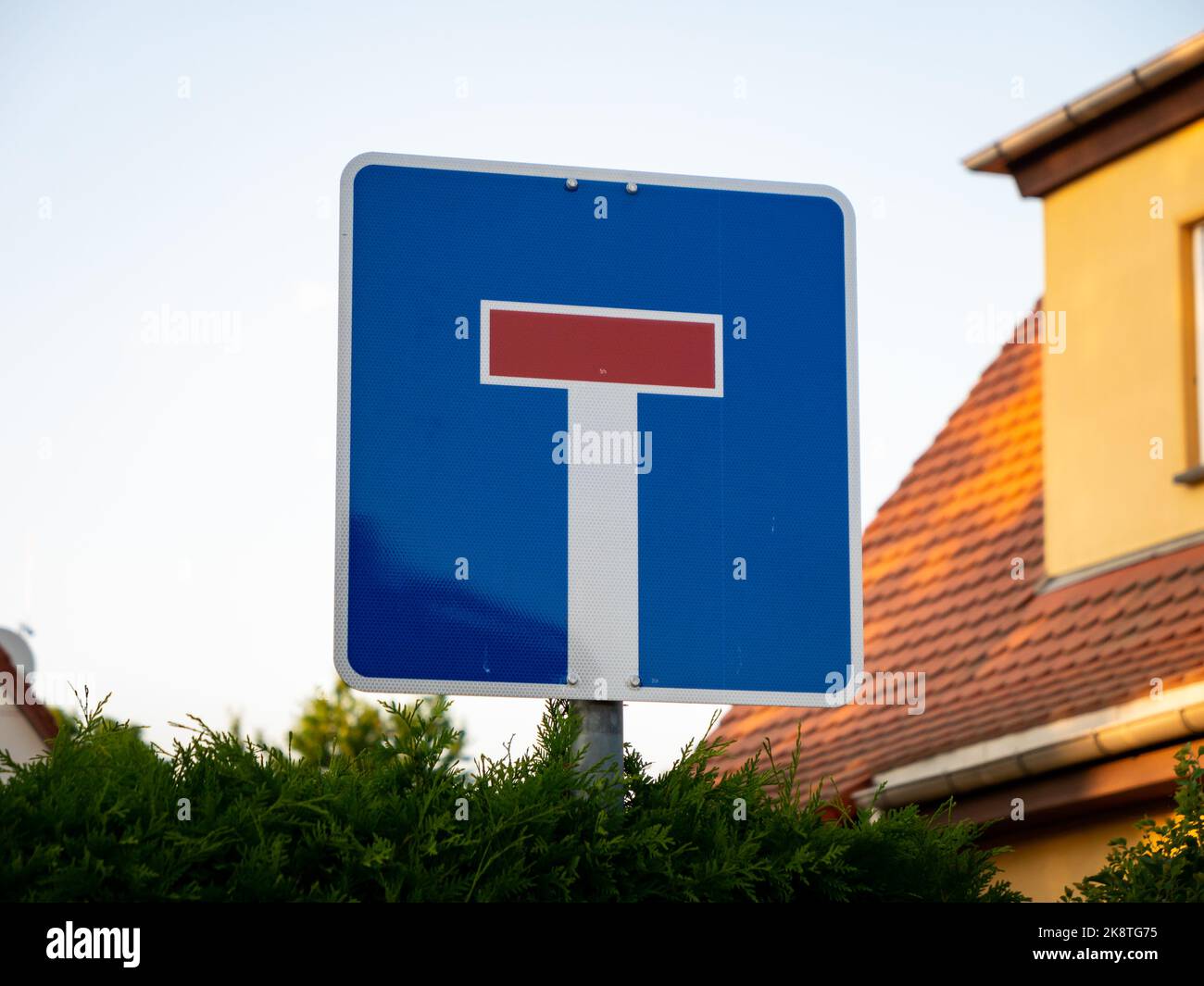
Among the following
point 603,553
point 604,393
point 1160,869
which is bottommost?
point 1160,869

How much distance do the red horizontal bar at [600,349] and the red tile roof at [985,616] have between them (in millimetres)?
5823

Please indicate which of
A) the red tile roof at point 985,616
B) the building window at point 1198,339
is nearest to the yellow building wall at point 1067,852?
the red tile roof at point 985,616

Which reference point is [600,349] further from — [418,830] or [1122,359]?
[1122,359]

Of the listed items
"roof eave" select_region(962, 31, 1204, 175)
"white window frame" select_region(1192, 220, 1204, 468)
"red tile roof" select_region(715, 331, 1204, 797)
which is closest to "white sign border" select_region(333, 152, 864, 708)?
"red tile roof" select_region(715, 331, 1204, 797)

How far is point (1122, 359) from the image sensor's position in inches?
460

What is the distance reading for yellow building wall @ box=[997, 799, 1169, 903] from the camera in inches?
373

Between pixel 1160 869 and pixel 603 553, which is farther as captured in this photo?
pixel 1160 869

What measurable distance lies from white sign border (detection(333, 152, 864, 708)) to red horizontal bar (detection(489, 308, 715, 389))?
→ 32 centimetres

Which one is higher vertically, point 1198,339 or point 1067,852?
point 1198,339

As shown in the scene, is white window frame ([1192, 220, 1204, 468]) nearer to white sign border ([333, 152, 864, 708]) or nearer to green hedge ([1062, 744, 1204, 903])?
green hedge ([1062, 744, 1204, 903])

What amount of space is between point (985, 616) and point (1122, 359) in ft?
6.18

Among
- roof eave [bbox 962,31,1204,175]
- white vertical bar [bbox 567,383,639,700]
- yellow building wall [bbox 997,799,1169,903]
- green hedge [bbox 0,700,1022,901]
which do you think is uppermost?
roof eave [bbox 962,31,1204,175]

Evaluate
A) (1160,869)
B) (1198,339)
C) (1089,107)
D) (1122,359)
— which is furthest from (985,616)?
(1160,869)
